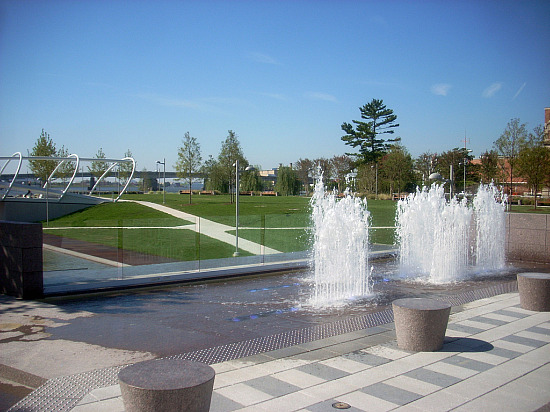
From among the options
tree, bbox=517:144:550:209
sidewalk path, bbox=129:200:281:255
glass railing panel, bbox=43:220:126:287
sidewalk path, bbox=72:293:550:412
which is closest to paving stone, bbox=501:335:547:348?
sidewalk path, bbox=72:293:550:412

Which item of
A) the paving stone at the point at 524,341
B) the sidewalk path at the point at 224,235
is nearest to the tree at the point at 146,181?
the sidewalk path at the point at 224,235

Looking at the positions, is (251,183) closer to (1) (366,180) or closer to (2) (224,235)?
(1) (366,180)

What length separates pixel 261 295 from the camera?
10414 millimetres

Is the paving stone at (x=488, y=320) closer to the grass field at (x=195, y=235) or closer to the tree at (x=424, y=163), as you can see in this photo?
the grass field at (x=195, y=235)

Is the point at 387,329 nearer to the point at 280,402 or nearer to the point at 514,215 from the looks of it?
the point at 280,402

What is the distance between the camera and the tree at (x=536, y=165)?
1508 inches

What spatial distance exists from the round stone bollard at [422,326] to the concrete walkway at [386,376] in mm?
122

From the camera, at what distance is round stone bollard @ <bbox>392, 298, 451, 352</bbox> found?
6261mm

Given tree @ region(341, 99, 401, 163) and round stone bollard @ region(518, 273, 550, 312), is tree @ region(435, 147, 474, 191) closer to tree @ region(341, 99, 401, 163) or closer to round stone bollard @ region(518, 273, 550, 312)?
tree @ region(341, 99, 401, 163)

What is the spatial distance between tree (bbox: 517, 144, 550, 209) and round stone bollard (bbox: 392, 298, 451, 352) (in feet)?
120

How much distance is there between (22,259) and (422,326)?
7.28 metres

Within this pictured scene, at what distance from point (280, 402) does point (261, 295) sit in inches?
225

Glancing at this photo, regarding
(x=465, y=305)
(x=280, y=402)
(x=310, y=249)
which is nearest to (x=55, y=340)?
(x=280, y=402)

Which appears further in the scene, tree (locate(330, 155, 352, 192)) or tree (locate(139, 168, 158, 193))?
tree (locate(139, 168, 158, 193))
